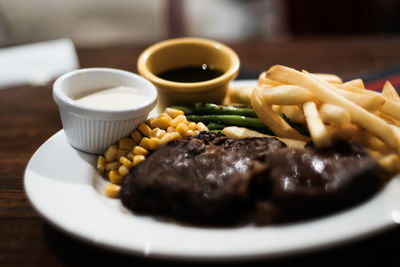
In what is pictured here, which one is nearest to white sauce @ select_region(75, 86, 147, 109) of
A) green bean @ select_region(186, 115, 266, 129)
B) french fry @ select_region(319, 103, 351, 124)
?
green bean @ select_region(186, 115, 266, 129)

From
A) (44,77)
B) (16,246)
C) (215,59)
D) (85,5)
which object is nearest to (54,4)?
(85,5)

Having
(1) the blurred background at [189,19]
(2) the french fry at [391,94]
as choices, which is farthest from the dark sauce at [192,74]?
(1) the blurred background at [189,19]

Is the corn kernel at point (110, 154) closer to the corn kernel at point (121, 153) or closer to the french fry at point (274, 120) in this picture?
the corn kernel at point (121, 153)

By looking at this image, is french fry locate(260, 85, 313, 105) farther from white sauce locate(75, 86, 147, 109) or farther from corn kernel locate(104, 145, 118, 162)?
corn kernel locate(104, 145, 118, 162)

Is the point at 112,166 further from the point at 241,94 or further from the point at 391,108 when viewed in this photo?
the point at 391,108

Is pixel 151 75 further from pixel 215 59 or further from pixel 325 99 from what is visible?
pixel 325 99
